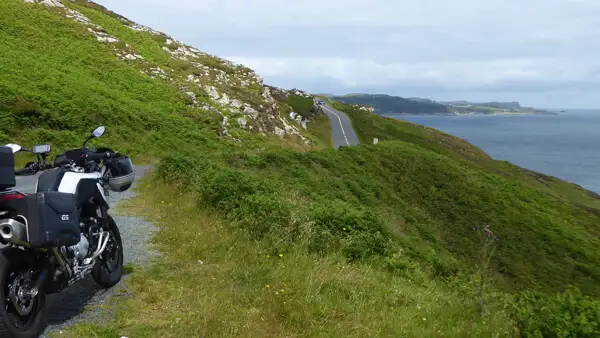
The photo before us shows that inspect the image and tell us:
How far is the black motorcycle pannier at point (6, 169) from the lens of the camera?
447 cm

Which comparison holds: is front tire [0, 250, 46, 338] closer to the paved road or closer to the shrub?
the shrub

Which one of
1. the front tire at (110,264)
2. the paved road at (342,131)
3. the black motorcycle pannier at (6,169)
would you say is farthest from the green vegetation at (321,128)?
the black motorcycle pannier at (6,169)

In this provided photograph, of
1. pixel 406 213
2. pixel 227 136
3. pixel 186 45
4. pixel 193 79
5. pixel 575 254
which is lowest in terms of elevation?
pixel 575 254

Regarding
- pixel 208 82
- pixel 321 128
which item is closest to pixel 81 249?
pixel 208 82

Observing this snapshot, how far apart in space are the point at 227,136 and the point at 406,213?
16824 millimetres

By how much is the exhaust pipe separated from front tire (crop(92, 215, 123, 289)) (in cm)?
162

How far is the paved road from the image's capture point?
230 ft

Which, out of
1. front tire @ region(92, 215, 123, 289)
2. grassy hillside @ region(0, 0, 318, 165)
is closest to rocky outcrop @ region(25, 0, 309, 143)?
grassy hillside @ region(0, 0, 318, 165)

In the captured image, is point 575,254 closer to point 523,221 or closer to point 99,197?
point 523,221

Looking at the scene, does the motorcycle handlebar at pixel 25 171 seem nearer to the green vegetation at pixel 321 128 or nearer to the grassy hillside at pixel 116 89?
the grassy hillside at pixel 116 89

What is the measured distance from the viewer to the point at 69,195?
488cm

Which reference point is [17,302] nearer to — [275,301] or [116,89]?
[275,301]

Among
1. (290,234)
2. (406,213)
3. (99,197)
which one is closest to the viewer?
(99,197)

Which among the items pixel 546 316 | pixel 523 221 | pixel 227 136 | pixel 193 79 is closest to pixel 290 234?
pixel 546 316
